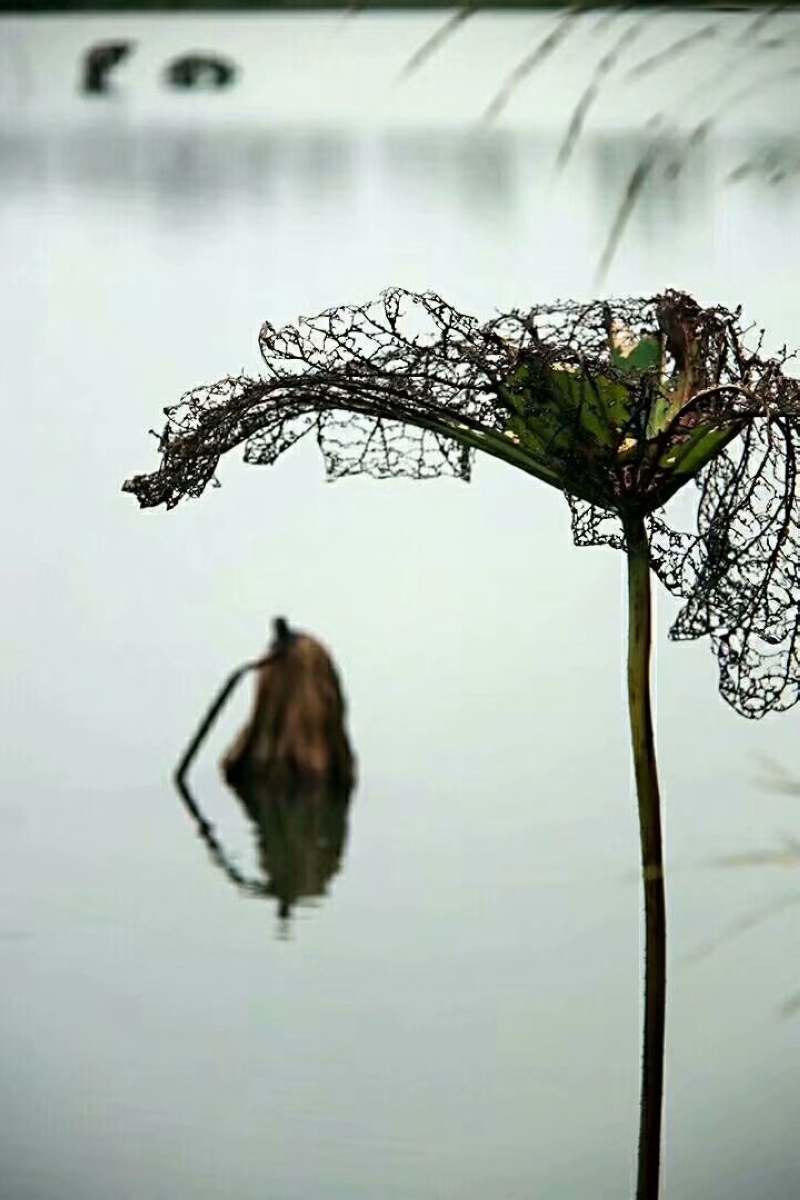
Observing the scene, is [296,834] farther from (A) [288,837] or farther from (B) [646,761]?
(B) [646,761]

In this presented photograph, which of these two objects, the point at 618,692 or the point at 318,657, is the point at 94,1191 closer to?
the point at 318,657

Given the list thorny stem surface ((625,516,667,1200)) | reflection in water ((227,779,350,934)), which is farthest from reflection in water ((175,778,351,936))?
thorny stem surface ((625,516,667,1200))

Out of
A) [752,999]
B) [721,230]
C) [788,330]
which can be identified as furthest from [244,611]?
[721,230]

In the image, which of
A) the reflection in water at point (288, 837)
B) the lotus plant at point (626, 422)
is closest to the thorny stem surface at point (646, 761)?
the lotus plant at point (626, 422)

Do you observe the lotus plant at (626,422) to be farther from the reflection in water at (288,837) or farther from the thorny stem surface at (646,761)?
the reflection in water at (288,837)

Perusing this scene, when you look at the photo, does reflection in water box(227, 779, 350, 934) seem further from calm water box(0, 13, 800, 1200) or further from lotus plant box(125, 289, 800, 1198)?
lotus plant box(125, 289, 800, 1198)
